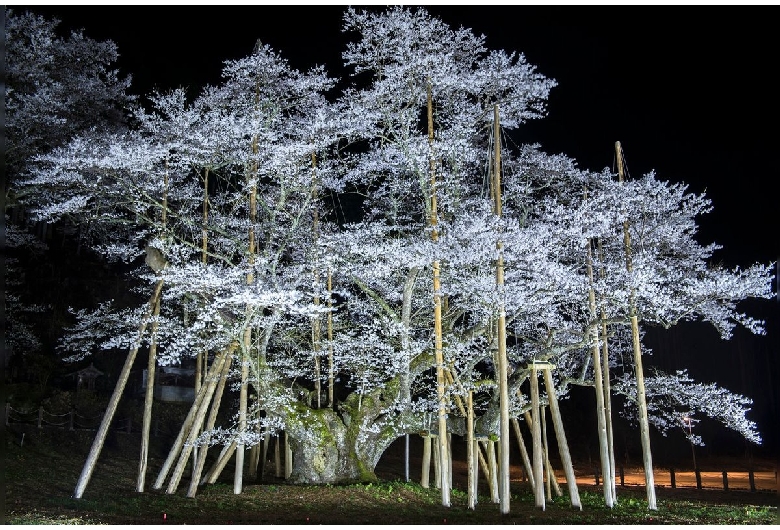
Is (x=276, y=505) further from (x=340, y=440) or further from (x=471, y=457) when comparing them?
(x=471, y=457)

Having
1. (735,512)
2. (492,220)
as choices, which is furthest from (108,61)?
(735,512)

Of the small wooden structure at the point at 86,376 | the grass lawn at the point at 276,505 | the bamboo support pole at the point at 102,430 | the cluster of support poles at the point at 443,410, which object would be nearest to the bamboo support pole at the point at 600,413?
the cluster of support poles at the point at 443,410

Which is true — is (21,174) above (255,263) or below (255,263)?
above

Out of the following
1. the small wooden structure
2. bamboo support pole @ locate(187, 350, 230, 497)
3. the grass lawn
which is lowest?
the grass lawn

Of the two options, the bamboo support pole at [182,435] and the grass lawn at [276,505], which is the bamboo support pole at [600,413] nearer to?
the grass lawn at [276,505]

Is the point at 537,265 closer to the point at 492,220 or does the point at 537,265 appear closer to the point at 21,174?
the point at 492,220

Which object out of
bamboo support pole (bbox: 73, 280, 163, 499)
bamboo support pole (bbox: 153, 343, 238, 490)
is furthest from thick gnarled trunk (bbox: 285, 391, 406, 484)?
bamboo support pole (bbox: 73, 280, 163, 499)

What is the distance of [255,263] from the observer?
14250mm

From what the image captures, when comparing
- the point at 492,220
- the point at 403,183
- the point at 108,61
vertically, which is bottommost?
the point at 492,220

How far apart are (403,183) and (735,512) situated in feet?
35.7

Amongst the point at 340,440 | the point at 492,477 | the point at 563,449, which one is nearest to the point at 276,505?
the point at 340,440

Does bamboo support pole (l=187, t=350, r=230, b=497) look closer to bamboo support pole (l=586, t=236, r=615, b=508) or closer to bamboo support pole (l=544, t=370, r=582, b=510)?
bamboo support pole (l=544, t=370, r=582, b=510)

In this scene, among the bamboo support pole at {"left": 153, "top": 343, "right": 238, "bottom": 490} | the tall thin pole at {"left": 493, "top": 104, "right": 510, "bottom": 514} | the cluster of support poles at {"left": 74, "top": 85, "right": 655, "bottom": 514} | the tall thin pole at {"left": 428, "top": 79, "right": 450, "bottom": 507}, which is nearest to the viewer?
the tall thin pole at {"left": 493, "top": 104, "right": 510, "bottom": 514}

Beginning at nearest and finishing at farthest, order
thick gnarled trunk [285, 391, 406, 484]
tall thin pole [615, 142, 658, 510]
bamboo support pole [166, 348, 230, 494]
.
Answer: tall thin pole [615, 142, 658, 510] < bamboo support pole [166, 348, 230, 494] < thick gnarled trunk [285, 391, 406, 484]
